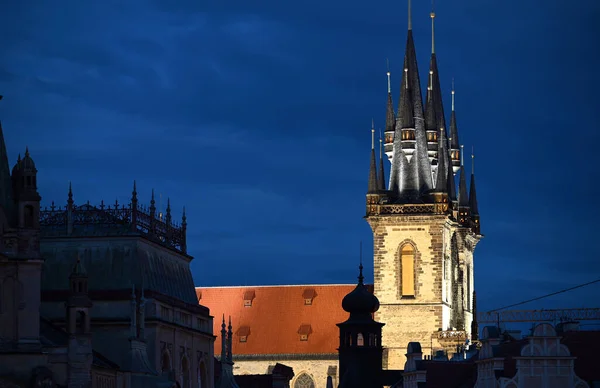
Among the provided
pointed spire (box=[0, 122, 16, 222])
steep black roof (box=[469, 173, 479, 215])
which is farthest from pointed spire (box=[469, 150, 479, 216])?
pointed spire (box=[0, 122, 16, 222])

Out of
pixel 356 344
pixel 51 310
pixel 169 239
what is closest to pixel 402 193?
pixel 356 344

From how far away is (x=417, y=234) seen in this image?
150875 mm

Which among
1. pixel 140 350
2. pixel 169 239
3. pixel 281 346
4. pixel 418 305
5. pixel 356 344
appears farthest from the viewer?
pixel 281 346

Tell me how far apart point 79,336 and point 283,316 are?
94693mm

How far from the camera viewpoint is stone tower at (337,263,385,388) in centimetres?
10850

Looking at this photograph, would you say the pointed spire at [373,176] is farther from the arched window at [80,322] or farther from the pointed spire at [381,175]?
the arched window at [80,322]

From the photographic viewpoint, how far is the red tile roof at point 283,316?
165 metres

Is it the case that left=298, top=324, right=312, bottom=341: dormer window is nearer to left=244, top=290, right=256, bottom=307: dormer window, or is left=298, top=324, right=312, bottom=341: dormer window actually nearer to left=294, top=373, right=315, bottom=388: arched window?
left=294, top=373, right=315, bottom=388: arched window

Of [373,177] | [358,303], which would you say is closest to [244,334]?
[373,177]

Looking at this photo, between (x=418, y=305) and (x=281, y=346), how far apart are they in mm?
20041

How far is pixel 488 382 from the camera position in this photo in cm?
8044

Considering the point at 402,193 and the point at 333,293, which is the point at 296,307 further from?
the point at 402,193

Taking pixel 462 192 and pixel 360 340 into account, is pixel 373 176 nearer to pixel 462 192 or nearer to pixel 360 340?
pixel 462 192

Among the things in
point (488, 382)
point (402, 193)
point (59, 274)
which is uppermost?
point (402, 193)
